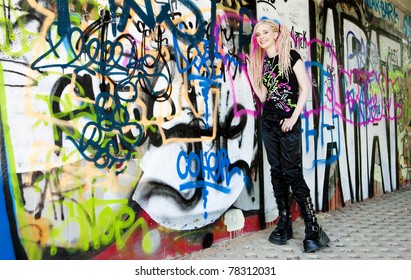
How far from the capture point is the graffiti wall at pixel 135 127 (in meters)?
2.73

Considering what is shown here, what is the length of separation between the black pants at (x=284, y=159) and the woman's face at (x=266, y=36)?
66 cm

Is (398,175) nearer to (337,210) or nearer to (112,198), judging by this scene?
(337,210)

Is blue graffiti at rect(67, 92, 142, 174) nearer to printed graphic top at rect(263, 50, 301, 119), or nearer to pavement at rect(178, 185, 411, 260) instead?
pavement at rect(178, 185, 411, 260)

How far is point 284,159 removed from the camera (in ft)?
13.0

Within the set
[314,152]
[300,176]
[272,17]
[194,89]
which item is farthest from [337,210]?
[194,89]

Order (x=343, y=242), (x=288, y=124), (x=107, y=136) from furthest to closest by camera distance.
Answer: (x=343, y=242) → (x=288, y=124) → (x=107, y=136)

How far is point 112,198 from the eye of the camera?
10.5 ft

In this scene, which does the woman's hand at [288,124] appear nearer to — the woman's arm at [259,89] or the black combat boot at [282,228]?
the woman's arm at [259,89]

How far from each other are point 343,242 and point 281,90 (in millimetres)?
1610

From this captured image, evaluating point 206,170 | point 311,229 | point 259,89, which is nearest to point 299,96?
point 259,89

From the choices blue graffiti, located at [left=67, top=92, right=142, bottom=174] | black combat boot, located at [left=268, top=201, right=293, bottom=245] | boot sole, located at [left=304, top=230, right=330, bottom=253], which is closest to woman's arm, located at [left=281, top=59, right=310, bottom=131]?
black combat boot, located at [left=268, top=201, right=293, bottom=245]

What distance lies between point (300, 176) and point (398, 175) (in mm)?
4775

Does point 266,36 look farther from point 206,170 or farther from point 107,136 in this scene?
point 107,136
